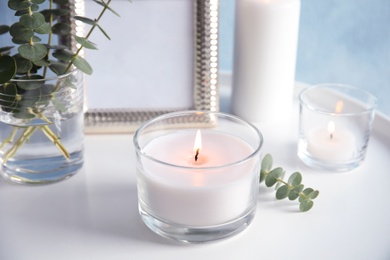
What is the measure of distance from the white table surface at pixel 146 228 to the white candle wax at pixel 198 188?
0.11ft

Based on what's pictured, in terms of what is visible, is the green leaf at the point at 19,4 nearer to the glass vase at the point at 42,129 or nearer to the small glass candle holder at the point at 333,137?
the glass vase at the point at 42,129

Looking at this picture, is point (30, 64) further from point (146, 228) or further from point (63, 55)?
point (146, 228)

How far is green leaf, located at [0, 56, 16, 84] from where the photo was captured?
2.08 ft

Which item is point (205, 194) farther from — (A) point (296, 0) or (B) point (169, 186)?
(A) point (296, 0)

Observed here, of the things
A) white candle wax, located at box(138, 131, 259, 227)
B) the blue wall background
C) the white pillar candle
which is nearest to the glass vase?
white candle wax, located at box(138, 131, 259, 227)

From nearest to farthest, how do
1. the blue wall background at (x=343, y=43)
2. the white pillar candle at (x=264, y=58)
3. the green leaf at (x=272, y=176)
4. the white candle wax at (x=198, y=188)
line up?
the white candle wax at (x=198, y=188)
the green leaf at (x=272, y=176)
the white pillar candle at (x=264, y=58)
the blue wall background at (x=343, y=43)

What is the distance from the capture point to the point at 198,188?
59 cm

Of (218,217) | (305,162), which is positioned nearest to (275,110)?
(305,162)

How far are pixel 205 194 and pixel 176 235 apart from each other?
56mm

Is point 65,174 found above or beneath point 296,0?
beneath

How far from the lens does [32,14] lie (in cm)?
64

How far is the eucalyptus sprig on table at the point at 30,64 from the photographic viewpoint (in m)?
0.64

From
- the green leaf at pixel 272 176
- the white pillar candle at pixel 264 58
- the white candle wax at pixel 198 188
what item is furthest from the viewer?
the white pillar candle at pixel 264 58

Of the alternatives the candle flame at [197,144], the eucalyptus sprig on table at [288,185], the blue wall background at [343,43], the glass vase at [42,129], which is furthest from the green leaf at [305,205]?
the blue wall background at [343,43]
